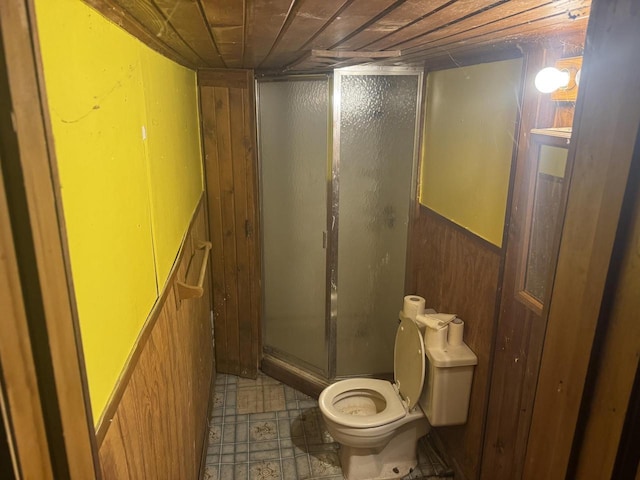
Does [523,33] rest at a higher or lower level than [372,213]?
higher

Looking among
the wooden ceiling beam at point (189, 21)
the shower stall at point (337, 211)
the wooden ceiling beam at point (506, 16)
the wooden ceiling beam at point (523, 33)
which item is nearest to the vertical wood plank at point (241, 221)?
the shower stall at point (337, 211)

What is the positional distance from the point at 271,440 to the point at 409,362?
35.3 inches

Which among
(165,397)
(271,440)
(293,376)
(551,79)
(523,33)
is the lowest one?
(271,440)

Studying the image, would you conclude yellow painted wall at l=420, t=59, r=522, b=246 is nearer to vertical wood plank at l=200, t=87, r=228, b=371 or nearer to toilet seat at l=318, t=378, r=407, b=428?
toilet seat at l=318, t=378, r=407, b=428

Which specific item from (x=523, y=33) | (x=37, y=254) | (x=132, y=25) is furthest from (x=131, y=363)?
(x=523, y=33)

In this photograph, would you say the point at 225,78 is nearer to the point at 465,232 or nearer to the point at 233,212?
the point at 233,212

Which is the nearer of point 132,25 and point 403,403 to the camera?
point 132,25

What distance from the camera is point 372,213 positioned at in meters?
2.65

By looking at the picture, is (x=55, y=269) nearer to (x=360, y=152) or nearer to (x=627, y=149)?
(x=627, y=149)

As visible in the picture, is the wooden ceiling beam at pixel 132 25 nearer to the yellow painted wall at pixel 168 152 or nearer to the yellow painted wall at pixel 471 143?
the yellow painted wall at pixel 168 152

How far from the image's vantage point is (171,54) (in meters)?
1.62

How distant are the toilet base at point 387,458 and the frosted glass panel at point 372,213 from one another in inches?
24.1

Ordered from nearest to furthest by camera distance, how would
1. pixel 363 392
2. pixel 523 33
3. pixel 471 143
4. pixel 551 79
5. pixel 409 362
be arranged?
pixel 523 33, pixel 551 79, pixel 471 143, pixel 409 362, pixel 363 392

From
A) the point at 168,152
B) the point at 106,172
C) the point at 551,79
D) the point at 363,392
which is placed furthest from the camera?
the point at 363,392
